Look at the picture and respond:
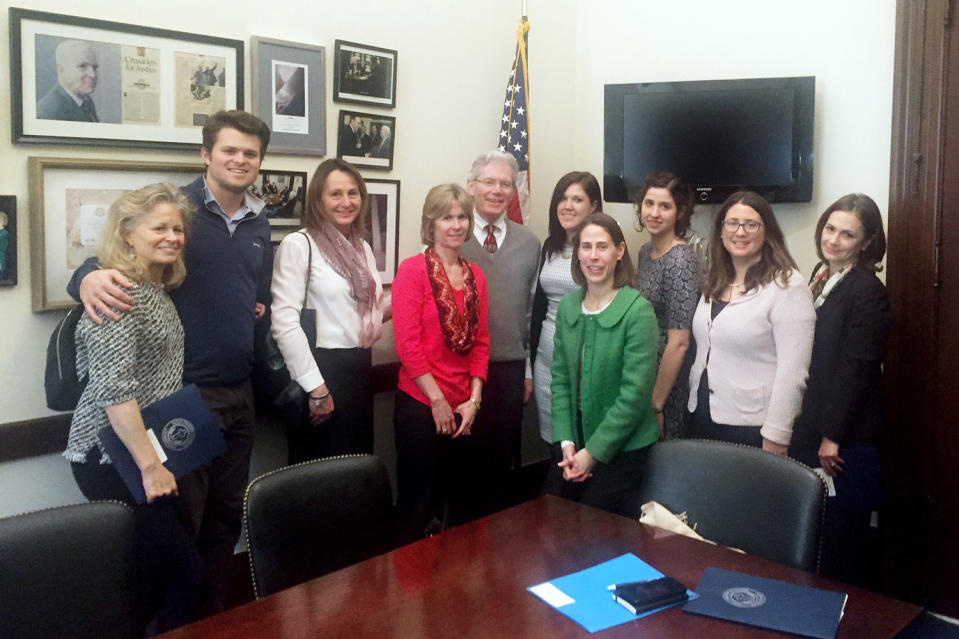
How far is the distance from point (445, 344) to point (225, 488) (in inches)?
35.3

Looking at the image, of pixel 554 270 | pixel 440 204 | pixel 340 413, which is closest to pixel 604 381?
pixel 554 270

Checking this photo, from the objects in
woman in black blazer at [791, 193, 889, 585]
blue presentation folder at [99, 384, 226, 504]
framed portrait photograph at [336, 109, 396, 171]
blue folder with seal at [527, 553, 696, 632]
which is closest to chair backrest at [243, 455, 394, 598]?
blue presentation folder at [99, 384, 226, 504]

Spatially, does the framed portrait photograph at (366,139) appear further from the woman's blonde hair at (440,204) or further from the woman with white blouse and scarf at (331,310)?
the woman's blonde hair at (440,204)

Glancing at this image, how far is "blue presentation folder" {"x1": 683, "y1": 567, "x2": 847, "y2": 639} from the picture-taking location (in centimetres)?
133

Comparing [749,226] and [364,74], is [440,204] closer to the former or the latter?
[364,74]

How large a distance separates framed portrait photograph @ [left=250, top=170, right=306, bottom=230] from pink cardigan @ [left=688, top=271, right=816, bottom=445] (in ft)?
5.24

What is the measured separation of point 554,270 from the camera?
3.22 m

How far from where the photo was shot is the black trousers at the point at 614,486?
258 cm

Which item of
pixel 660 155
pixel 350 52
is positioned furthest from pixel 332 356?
pixel 660 155

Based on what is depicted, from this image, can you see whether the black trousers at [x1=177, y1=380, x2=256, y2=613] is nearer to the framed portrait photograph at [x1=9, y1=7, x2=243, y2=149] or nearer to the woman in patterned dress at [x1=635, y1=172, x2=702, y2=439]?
the framed portrait photograph at [x1=9, y1=7, x2=243, y2=149]

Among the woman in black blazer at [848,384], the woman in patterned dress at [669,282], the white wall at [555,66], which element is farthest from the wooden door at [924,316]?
the woman in patterned dress at [669,282]

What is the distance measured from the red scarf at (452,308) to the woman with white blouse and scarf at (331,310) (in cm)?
23

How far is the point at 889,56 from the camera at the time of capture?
3.27m

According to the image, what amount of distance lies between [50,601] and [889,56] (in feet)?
11.4
